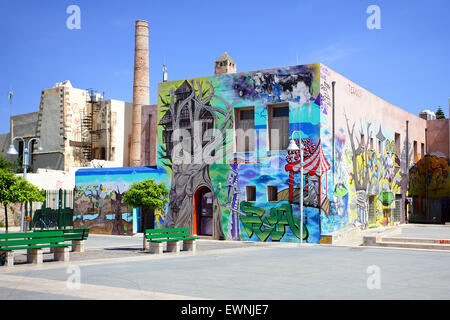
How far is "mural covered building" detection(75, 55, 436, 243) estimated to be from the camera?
25484 mm

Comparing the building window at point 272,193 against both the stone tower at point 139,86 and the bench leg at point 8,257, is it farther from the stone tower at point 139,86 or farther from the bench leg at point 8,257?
the stone tower at point 139,86

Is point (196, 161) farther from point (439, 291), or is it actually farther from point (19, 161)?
point (19, 161)

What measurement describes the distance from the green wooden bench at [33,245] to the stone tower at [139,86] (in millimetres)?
29562

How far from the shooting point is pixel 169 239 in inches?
765

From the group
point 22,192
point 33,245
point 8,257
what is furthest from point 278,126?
point 8,257

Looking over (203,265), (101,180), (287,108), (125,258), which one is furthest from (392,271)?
(101,180)

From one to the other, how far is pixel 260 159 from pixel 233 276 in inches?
563

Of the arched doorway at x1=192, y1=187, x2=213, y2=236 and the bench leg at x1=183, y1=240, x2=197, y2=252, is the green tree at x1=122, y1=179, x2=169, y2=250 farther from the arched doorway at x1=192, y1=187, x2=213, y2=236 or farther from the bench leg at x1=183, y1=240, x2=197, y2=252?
the arched doorway at x1=192, y1=187, x2=213, y2=236

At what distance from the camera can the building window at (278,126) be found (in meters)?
26.4

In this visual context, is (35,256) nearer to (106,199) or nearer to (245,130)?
(245,130)

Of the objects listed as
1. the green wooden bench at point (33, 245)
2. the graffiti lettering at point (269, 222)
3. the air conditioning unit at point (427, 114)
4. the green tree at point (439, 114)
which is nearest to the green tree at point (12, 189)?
the green wooden bench at point (33, 245)

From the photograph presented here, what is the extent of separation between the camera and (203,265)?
15281mm

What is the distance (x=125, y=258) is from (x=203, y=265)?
10.9ft
